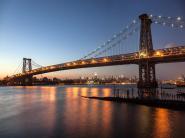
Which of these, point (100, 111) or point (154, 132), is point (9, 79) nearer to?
point (100, 111)

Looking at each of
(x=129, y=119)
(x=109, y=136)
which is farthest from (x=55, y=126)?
(x=129, y=119)

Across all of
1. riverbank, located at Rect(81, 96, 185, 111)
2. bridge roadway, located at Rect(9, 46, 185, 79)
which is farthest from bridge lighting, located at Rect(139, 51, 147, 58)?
riverbank, located at Rect(81, 96, 185, 111)

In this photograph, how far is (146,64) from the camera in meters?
53.2

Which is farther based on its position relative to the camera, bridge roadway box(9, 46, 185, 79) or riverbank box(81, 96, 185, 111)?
bridge roadway box(9, 46, 185, 79)

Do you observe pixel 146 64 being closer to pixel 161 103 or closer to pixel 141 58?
pixel 141 58

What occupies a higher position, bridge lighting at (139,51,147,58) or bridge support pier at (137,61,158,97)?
bridge lighting at (139,51,147,58)

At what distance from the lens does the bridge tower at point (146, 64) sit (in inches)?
2044

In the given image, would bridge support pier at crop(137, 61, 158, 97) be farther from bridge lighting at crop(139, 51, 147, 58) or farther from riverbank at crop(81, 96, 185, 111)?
riverbank at crop(81, 96, 185, 111)

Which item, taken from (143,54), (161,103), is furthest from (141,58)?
(161,103)

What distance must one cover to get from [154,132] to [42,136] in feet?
26.9

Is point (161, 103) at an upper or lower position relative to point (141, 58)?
lower

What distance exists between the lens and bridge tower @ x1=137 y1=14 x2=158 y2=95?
170 feet

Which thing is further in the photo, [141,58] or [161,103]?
[141,58]

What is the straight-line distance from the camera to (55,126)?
72.8 ft
